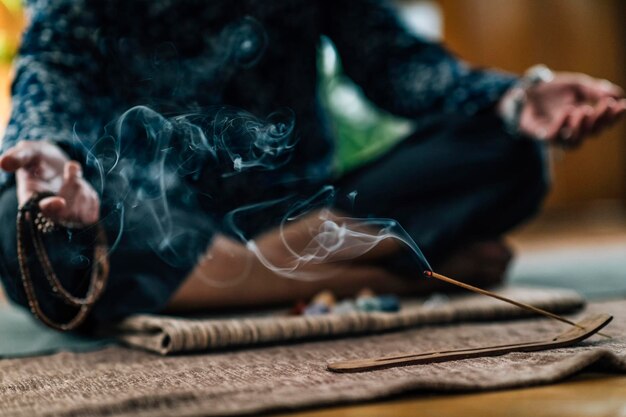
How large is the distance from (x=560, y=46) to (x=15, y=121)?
9.67 ft

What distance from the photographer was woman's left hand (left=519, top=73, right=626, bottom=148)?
3.41ft

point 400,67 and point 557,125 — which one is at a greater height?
point 400,67

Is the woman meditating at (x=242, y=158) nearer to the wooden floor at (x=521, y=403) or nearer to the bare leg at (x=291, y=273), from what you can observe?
the bare leg at (x=291, y=273)

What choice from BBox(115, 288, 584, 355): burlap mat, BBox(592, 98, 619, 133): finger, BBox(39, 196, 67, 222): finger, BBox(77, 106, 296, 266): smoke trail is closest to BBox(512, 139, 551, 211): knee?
BBox(592, 98, 619, 133): finger

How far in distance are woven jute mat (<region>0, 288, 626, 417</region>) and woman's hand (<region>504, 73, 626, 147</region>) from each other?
0.98 ft

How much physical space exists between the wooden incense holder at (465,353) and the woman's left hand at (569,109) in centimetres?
41

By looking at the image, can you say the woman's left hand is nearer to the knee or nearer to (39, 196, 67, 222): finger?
the knee

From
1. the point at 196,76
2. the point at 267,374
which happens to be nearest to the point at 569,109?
the point at 196,76

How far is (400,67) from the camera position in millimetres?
1323

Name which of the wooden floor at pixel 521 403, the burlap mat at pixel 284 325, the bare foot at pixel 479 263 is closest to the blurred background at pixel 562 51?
the bare foot at pixel 479 263

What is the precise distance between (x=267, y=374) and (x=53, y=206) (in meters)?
0.27

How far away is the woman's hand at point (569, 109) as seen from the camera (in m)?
1.04

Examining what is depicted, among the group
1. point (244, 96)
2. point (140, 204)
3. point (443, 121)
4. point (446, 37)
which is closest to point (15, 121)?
point (140, 204)

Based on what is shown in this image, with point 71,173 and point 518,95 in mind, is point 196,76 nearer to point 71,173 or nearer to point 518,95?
point 71,173
